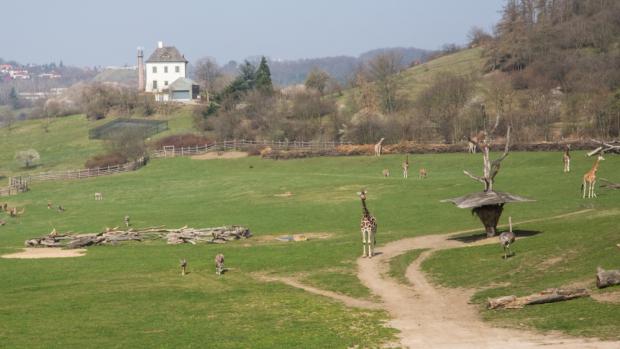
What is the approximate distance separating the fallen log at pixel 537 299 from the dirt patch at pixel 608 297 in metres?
0.40

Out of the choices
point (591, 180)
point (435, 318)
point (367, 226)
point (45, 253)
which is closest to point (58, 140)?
point (45, 253)

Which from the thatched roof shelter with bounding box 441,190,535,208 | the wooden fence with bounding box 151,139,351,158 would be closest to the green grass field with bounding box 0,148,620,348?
the thatched roof shelter with bounding box 441,190,535,208

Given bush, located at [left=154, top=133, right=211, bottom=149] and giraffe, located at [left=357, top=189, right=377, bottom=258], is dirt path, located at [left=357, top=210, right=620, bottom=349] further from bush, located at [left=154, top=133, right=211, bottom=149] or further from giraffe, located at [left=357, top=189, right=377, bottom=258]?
bush, located at [left=154, top=133, right=211, bottom=149]

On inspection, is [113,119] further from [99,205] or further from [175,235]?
[175,235]

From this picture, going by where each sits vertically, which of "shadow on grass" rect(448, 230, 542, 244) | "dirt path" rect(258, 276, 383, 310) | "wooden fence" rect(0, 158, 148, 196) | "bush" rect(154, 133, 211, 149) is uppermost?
"bush" rect(154, 133, 211, 149)

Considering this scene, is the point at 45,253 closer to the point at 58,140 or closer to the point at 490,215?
the point at 490,215

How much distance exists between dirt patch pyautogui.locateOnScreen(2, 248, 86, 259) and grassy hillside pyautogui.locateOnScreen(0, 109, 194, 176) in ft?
230

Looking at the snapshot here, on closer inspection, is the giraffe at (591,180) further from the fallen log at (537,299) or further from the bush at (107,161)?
the bush at (107,161)

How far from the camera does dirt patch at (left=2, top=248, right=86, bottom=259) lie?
1999 inches

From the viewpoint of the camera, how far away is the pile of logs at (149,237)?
53844 mm

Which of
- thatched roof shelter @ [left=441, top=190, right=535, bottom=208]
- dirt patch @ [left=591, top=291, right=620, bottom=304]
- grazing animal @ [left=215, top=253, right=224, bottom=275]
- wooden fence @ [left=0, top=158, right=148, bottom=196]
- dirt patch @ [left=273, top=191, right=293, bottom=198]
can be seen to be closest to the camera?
dirt patch @ [left=591, top=291, right=620, bottom=304]

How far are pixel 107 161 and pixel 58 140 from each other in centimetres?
5316

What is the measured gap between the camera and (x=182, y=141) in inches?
5044

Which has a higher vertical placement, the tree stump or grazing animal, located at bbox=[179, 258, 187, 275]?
the tree stump
